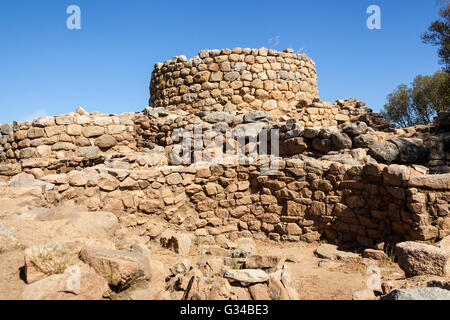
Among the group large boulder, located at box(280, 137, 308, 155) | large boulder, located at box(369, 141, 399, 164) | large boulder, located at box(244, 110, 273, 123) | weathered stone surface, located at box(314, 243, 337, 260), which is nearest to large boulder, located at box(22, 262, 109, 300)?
weathered stone surface, located at box(314, 243, 337, 260)

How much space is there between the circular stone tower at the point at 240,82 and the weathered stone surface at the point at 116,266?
20.7 feet

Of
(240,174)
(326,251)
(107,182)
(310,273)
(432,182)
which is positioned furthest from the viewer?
(240,174)

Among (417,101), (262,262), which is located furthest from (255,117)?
(417,101)

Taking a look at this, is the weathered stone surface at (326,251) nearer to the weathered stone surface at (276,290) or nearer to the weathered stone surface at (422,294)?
the weathered stone surface at (276,290)

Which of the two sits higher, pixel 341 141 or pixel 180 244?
pixel 341 141

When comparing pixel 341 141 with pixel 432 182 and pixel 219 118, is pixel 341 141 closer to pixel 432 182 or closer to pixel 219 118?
pixel 432 182

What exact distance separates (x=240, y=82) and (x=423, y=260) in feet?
21.6

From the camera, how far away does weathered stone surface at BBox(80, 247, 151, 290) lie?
2514 millimetres

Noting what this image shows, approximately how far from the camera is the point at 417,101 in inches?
739

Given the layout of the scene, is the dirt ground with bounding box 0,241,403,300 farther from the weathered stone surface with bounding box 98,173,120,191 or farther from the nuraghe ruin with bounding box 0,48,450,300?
the weathered stone surface with bounding box 98,173,120,191

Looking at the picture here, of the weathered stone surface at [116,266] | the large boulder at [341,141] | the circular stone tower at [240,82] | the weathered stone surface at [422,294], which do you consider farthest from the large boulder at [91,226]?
the circular stone tower at [240,82]

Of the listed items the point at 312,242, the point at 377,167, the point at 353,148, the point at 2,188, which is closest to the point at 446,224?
the point at 377,167

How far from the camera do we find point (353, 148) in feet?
19.9

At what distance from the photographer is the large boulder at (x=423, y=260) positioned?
9.79 ft
